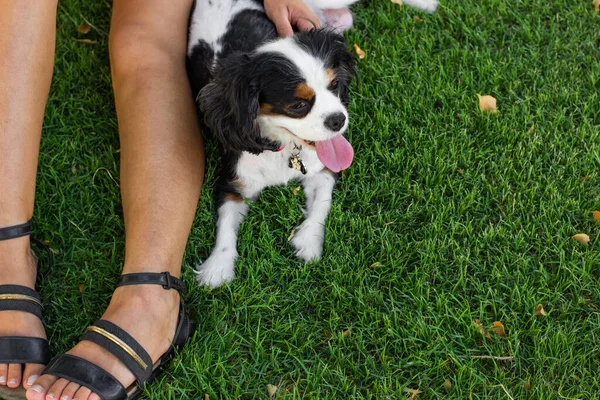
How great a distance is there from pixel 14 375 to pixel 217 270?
0.89 meters

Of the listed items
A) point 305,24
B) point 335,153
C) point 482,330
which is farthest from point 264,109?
point 482,330

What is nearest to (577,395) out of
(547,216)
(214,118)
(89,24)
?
(547,216)

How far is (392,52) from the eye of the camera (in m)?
3.60

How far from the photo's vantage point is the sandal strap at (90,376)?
2.33 meters

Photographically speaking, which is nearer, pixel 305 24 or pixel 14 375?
pixel 14 375

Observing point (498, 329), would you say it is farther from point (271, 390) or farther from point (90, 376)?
point (90, 376)

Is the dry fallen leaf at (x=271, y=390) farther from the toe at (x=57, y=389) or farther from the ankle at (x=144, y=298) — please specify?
the toe at (x=57, y=389)

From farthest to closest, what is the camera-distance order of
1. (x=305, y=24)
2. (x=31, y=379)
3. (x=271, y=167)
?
(x=305, y=24)
(x=271, y=167)
(x=31, y=379)

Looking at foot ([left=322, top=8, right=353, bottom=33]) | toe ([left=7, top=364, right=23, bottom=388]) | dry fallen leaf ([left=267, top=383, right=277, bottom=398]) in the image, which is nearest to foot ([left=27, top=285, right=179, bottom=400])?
toe ([left=7, top=364, right=23, bottom=388])

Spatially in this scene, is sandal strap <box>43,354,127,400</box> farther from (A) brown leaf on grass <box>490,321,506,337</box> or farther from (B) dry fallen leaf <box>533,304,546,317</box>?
(B) dry fallen leaf <box>533,304,546,317</box>

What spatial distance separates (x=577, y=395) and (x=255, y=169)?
1.64m

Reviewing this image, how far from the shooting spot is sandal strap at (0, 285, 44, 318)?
8.33ft

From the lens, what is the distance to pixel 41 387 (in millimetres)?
2336

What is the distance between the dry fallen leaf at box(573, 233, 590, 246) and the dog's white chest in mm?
1181
